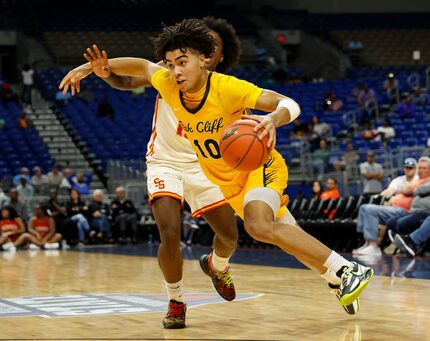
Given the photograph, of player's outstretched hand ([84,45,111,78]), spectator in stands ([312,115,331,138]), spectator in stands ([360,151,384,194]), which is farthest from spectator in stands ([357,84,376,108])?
player's outstretched hand ([84,45,111,78])

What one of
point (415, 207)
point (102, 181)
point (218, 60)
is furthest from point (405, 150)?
point (218, 60)

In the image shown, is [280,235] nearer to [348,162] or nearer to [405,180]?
[405,180]

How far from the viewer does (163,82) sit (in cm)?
519

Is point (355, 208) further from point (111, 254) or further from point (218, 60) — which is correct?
point (218, 60)

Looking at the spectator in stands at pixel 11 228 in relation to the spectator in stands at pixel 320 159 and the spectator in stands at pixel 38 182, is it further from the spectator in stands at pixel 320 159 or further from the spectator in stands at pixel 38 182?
the spectator in stands at pixel 320 159

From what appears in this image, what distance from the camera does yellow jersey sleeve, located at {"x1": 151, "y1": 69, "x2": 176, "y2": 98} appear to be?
16.9ft

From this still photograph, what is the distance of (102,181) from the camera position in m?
22.1

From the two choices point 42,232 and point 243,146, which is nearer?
point 243,146

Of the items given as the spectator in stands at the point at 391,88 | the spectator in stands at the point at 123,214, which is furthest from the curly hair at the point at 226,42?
the spectator in stands at the point at 391,88

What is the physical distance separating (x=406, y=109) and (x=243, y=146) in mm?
18014

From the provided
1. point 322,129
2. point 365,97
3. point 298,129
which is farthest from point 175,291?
point 365,97

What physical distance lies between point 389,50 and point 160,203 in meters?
27.2

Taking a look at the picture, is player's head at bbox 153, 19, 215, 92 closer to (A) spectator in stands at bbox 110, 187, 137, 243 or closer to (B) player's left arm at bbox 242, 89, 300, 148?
(B) player's left arm at bbox 242, 89, 300, 148

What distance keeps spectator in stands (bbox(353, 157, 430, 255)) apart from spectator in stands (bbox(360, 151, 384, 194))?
80.7 inches
